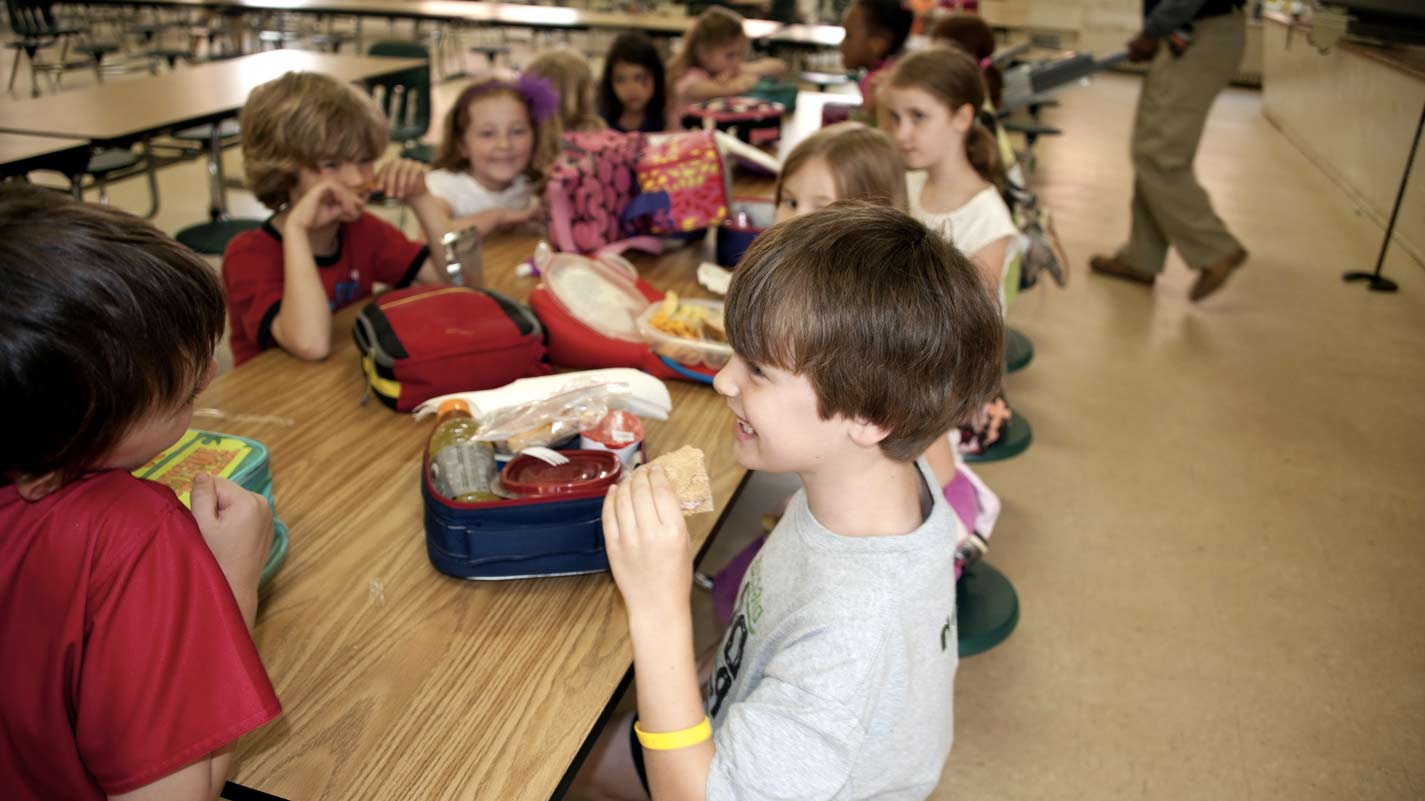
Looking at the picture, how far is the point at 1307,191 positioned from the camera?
21.9 ft

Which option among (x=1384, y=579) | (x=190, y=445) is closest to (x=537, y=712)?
(x=190, y=445)

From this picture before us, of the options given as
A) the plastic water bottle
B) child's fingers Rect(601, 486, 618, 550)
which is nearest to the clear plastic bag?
the plastic water bottle

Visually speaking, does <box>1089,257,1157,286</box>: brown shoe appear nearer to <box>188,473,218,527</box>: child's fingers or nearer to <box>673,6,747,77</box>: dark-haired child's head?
<box>673,6,747,77</box>: dark-haired child's head

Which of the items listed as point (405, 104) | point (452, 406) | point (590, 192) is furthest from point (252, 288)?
point (405, 104)

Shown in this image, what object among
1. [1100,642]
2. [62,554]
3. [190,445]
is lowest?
[1100,642]

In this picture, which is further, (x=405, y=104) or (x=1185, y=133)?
(x=405, y=104)

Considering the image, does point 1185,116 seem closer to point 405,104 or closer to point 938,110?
point 938,110

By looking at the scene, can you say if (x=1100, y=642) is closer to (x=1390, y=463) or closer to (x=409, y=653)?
(x=1390, y=463)

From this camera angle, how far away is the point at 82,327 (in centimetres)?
85

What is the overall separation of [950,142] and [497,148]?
1285mm

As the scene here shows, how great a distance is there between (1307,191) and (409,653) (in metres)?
7.24

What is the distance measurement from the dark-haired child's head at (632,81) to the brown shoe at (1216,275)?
2.67 metres

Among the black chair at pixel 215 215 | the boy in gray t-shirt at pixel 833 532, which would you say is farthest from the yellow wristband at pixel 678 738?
the black chair at pixel 215 215

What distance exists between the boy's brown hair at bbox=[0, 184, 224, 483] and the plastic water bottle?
43 cm
